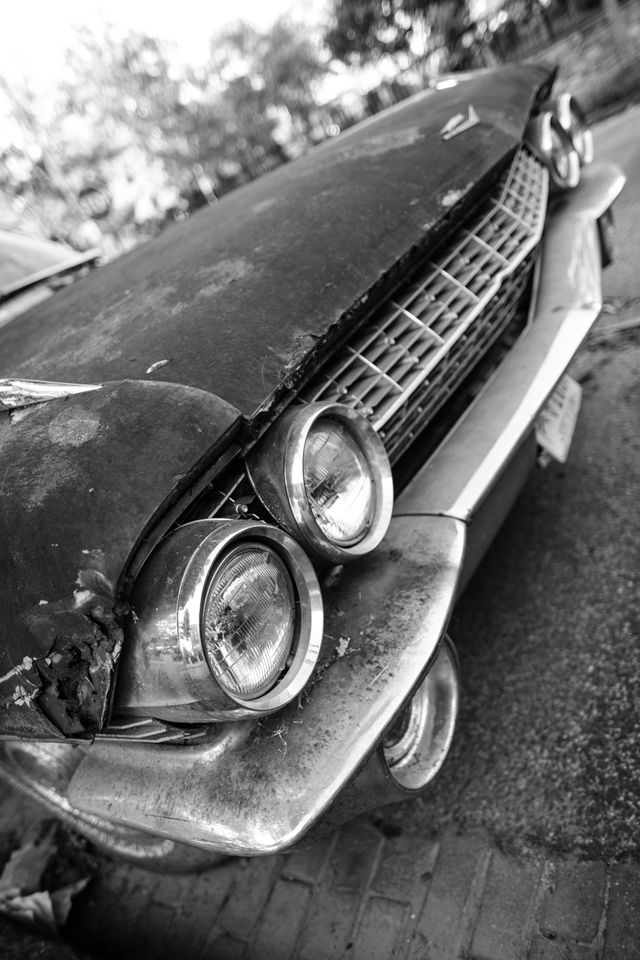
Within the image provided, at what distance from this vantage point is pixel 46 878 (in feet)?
6.96

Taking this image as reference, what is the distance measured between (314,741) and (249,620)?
0.25m

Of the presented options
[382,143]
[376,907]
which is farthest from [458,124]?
[376,907]

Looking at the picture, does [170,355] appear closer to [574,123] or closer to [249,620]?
[249,620]

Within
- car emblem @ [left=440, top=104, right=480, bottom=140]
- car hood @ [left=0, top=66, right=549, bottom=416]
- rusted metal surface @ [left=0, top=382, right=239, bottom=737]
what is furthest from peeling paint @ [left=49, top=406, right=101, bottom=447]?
car emblem @ [left=440, top=104, right=480, bottom=140]

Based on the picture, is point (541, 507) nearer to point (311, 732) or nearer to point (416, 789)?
point (416, 789)

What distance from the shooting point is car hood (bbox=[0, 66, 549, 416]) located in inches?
59.4

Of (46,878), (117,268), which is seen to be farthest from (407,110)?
(46,878)

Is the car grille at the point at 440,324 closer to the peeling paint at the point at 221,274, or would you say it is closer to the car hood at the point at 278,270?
the car hood at the point at 278,270

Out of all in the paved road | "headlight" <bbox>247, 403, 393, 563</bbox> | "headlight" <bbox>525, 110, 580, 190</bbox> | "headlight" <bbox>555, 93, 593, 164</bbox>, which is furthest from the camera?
"headlight" <bbox>555, 93, 593, 164</bbox>

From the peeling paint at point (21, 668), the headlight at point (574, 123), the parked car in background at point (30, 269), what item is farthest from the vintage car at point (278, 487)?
the parked car in background at point (30, 269)

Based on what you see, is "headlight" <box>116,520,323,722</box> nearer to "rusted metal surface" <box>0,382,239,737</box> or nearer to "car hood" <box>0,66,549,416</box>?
"rusted metal surface" <box>0,382,239,737</box>

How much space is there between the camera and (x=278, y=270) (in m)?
1.73

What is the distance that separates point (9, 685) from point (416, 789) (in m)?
0.87

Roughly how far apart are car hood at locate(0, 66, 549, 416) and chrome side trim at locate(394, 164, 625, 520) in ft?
1.28
